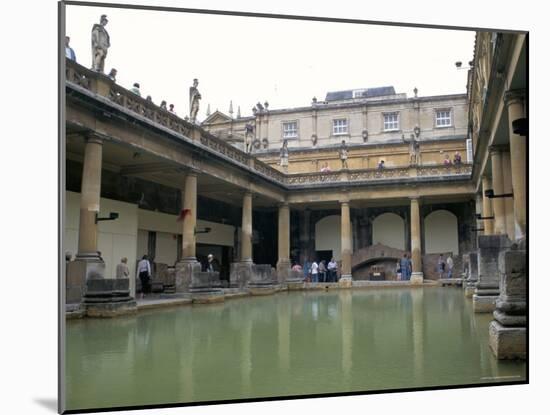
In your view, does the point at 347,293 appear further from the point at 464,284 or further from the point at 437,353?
the point at 437,353

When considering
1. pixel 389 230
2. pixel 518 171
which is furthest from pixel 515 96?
pixel 389 230

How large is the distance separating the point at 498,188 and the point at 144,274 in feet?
29.9

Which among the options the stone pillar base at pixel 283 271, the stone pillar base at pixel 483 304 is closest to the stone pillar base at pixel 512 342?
the stone pillar base at pixel 483 304

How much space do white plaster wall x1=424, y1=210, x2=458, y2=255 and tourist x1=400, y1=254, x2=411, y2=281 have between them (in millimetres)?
772

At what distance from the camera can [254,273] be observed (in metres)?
15.8

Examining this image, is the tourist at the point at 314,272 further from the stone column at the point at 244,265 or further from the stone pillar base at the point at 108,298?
the stone pillar base at the point at 108,298

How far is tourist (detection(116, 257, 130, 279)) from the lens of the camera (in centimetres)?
916

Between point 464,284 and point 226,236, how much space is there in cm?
745

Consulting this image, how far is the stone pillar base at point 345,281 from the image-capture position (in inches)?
588

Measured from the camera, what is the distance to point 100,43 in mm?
7223

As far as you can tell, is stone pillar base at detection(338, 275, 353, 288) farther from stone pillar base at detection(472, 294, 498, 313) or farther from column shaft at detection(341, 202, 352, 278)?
stone pillar base at detection(472, 294, 498, 313)

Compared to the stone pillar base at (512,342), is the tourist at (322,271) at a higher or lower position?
higher

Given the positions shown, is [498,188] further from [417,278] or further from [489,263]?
[417,278]


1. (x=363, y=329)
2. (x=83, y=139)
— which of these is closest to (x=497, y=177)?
(x=363, y=329)
